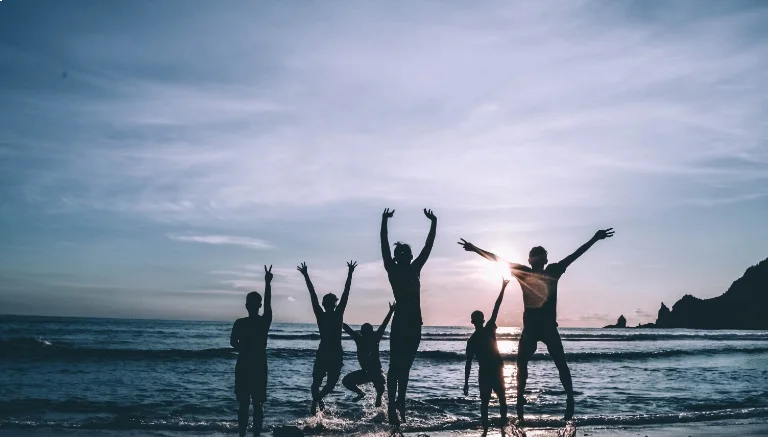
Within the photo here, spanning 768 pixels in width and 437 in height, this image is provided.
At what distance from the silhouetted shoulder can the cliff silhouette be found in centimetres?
11212

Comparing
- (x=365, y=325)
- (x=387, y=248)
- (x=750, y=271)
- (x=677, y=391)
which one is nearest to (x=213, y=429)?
(x=365, y=325)

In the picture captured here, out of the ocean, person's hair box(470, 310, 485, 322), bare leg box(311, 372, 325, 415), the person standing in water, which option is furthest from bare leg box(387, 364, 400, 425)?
bare leg box(311, 372, 325, 415)

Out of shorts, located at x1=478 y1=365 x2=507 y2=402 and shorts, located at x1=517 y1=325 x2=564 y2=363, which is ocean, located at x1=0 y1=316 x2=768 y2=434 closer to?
shorts, located at x1=478 y1=365 x2=507 y2=402

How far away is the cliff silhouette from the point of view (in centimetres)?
10081

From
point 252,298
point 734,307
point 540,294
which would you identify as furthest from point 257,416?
point 734,307

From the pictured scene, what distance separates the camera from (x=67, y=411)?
481 inches

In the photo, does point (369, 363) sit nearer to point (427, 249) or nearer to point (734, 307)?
point (427, 249)

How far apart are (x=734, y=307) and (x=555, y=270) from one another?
4599 inches

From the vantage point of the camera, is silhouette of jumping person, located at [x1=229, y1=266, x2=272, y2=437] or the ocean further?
the ocean

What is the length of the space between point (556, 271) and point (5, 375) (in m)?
18.3

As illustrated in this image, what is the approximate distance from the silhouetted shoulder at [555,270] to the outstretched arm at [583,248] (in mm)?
31

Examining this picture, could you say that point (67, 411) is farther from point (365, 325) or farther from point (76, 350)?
point (76, 350)

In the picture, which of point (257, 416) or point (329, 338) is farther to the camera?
point (329, 338)

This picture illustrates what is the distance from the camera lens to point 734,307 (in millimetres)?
104812
